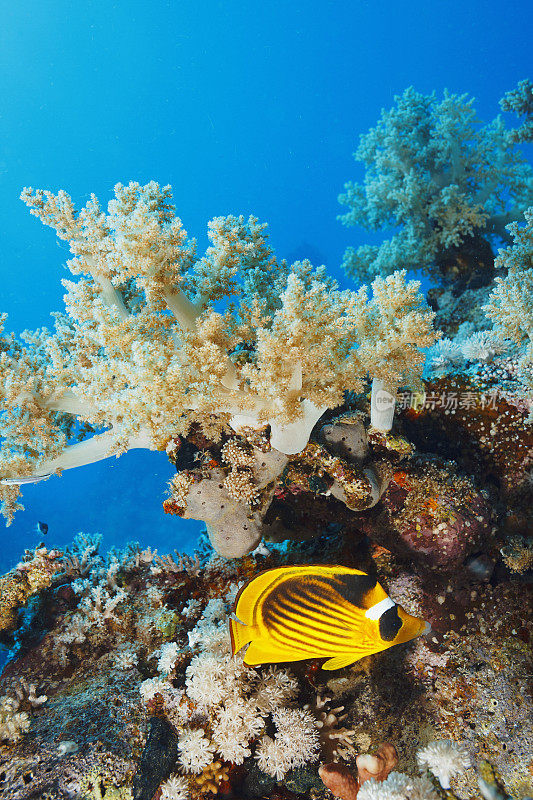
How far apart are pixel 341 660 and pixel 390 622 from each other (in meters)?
0.41

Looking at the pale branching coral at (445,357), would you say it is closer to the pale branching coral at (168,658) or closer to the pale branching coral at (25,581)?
the pale branching coral at (168,658)

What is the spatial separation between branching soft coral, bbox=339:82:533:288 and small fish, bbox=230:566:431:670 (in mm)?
7144

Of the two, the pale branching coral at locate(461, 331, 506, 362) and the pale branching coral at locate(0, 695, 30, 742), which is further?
the pale branching coral at locate(461, 331, 506, 362)

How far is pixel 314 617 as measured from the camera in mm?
2164

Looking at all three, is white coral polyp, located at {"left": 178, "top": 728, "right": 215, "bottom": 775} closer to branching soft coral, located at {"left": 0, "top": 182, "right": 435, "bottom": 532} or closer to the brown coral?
the brown coral

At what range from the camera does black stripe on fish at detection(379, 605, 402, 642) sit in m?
2.05

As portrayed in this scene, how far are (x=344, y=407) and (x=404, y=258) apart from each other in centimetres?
485

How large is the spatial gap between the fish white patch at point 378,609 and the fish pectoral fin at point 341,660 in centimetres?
27

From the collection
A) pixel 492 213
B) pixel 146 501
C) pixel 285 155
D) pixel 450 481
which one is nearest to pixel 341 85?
pixel 285 155

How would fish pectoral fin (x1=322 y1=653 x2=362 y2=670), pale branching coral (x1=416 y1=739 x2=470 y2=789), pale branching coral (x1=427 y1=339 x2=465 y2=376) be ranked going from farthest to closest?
pale branching coral (x1=427 y1=339 x2=465 y2=376), pale branching coral (x1=416 y1=739 x2=470 y2=789), fish pectoral fin (x1=322 y1=653 x2=362 y2=670)

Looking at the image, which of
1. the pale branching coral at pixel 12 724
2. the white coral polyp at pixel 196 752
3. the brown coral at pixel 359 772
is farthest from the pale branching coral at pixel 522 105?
the pale branching coral at pixel 12 724

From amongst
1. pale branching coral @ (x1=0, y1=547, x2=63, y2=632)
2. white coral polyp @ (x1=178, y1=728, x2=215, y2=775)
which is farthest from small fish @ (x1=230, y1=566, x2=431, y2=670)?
pale branching coral @ (x1=0, y1=547, x2=63, y2=632)

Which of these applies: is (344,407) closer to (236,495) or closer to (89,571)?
(236,495)

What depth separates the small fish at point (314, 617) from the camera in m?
2.12
